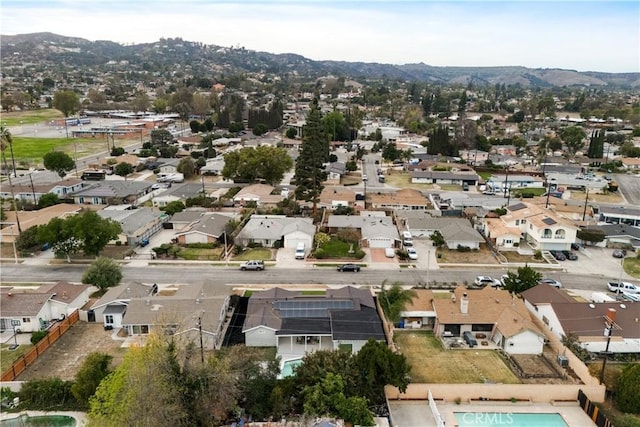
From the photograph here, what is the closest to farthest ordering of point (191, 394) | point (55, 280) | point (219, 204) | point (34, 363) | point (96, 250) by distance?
point (191, 394)
point (34, 363)
point (55, 280)
point (96, 250)
point (219, 204)

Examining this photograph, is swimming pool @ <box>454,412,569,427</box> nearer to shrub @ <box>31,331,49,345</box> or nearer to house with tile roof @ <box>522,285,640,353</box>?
house with tile roof @ <box>522,285,640,353</box>

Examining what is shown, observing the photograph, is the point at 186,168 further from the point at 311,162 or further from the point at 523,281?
the point at 523,281

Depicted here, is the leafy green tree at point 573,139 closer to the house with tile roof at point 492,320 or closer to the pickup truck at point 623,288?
the pickup truck at point 623,288

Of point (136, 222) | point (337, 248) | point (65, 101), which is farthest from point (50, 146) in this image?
point (337, 248)

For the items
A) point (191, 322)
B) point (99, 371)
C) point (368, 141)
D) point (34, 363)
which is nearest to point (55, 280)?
point (34, 363)

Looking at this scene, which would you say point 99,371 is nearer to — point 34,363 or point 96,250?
point 34,363
